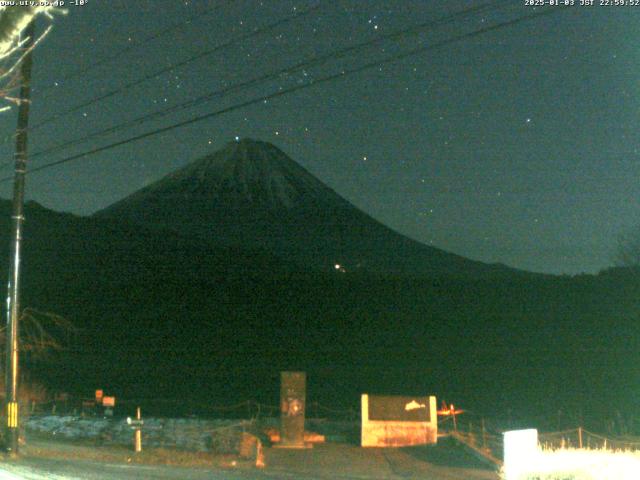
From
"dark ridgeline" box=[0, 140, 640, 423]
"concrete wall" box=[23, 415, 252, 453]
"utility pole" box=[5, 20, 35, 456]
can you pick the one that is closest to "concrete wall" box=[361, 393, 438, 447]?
"concrete wall" box=[23, 415, 252, 453]

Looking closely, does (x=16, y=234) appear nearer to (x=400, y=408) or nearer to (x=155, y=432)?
(x=155, y=432)

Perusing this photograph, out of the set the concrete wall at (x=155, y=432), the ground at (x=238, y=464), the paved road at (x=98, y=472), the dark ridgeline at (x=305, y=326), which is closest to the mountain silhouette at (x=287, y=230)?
the dark ridgeline at (x=305, y=326)

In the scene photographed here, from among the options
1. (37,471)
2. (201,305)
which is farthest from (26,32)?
(201,305)

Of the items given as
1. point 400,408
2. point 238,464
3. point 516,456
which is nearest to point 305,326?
point 400,408

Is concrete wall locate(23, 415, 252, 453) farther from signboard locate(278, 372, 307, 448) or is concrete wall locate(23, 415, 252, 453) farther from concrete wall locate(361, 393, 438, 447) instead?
concrete wall locate(361, 393, 438, 447)

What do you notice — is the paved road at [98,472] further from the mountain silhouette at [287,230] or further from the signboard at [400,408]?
the mountain silhouette at [287,230]

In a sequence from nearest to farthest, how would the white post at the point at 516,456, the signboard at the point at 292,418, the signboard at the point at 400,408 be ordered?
the white post at the point at 516,456, the signboard at the point at 292,418, the signboard at the point at 400,408
